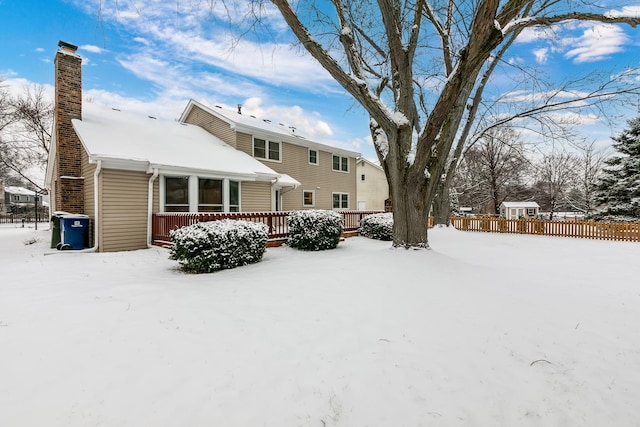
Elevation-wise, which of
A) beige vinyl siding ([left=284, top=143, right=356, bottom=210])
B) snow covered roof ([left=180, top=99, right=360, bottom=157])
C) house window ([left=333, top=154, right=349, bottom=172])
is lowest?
beige vinyl siding ([left=284, top=143, right=356, bottom=210])

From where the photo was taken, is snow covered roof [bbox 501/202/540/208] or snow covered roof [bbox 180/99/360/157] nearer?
snow covered roof [bbox 180/99/360/157]

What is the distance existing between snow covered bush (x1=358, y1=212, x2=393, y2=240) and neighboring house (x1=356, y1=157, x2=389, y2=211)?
16182 millimetres

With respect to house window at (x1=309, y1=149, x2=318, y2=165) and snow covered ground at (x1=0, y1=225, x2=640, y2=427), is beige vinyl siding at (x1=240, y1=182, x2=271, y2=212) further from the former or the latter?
snow covered ground at (x1=0, y1=225, x2=640, y2=427)

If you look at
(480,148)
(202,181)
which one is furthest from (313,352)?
(480,148)

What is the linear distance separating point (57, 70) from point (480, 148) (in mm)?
29902

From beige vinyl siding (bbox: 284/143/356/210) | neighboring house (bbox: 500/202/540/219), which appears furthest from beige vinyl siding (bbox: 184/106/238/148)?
neighboring house (bbox: 500/202/540/219)

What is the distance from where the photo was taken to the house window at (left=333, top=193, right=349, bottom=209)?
20266 mm

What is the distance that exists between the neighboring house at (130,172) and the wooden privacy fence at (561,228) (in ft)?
42.2

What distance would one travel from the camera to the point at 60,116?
11023 millimetres

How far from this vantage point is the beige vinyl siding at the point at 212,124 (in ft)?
50.6

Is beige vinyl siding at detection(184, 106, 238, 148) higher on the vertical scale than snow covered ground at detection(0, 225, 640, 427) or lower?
higher

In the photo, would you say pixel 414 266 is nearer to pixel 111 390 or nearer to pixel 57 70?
pixel 111 390

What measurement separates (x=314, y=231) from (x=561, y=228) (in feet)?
44.5

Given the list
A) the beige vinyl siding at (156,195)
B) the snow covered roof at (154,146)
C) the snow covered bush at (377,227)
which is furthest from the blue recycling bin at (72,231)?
the snow covered bush at (377,227)
